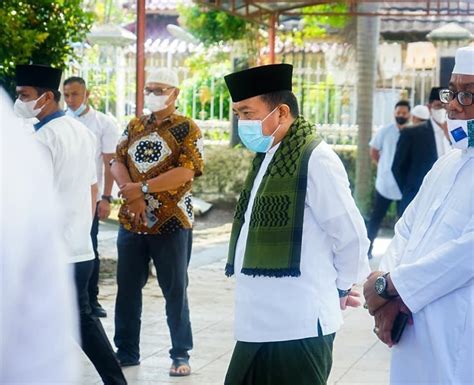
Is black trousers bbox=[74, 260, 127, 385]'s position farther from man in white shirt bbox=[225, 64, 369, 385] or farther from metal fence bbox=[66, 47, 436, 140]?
metal fence bbox=[66, 47, 436, 140]

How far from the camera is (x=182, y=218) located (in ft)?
24.2

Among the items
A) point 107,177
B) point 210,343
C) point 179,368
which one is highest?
point 107,177

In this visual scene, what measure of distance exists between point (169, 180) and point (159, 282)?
0.72m

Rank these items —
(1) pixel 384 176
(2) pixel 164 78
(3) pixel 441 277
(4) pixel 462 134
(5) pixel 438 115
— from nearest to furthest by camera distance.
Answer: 1. (3) pixel 441 277
2. (4) pixel 462 134
3. (2) pixel 164 78
4. (5) pixel 438 115
5. (1) pixel 384 176

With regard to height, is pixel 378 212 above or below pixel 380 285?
below

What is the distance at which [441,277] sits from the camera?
4.15m

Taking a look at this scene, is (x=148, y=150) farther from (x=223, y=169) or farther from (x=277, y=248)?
(x=223, y=169)

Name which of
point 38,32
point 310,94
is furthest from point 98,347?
point 310,94

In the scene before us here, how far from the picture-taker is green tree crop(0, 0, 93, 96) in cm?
920

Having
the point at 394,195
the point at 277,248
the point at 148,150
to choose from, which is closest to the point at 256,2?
the point at 394,195

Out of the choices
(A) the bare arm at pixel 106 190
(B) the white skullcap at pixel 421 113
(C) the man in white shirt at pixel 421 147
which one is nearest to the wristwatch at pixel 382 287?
(A) the bare arm at pixel 106 190

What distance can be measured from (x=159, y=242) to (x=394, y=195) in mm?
5855

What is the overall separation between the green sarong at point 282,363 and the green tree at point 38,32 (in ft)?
16.1

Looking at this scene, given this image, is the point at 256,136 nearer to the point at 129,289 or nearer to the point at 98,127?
the point at 129,289
